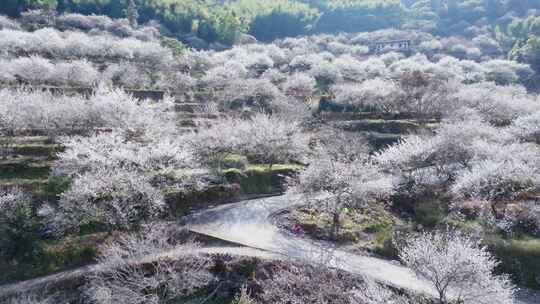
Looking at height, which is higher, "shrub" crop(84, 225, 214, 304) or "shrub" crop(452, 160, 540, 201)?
"shrub" crop(452, 160, 540, 201)

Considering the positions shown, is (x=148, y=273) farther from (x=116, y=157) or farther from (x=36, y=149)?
(x=36, y=149)

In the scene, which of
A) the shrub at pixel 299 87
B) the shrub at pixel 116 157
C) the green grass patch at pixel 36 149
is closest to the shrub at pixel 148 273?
the shrub at pixel 116 157

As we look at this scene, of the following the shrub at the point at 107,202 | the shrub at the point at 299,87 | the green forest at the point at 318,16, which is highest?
the green forest at the point at 318,16

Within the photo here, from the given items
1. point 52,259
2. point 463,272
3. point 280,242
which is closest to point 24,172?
point 52,259

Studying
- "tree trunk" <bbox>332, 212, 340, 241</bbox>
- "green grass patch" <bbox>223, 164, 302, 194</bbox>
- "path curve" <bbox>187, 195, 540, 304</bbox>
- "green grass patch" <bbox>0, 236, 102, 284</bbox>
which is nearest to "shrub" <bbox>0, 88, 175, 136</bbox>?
"green grass patch" <bbox>223, 164, 302, 194</bbox>

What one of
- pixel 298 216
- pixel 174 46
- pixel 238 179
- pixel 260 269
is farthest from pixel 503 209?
pixel 174 46

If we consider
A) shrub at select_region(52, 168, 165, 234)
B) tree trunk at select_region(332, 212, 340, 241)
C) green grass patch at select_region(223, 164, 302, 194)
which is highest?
shrub at select_region(52, 168, 165, 234)

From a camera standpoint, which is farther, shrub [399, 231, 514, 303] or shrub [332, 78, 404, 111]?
shrub [332, 78, 404, 111]

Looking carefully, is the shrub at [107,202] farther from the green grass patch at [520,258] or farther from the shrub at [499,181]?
the shrub at [499,181]

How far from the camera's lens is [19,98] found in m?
29.7

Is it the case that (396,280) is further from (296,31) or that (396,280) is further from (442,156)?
(296,31)

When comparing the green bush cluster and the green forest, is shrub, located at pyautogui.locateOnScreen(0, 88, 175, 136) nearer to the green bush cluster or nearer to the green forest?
the green forest

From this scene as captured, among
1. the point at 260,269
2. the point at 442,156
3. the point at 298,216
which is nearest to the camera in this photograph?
the point at 260,269

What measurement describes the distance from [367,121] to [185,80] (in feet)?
84.7
